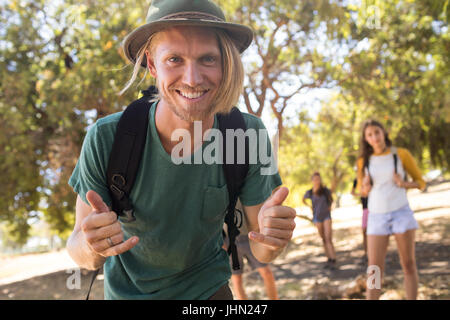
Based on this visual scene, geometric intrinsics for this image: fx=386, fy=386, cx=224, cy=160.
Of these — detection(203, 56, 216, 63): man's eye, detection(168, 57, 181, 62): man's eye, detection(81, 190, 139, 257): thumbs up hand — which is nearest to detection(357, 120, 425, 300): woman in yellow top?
detection(203, 56, 216, 63): man's eye

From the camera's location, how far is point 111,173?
1894 millimetres

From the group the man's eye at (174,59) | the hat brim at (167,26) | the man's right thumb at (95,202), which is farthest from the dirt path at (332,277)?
the man's right thumb at (95,202)

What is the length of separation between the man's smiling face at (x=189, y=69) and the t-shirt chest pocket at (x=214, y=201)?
0.40 metres

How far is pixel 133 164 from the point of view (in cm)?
191

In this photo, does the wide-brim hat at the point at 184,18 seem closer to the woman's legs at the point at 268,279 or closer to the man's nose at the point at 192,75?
the man's nose at the point at 192,75

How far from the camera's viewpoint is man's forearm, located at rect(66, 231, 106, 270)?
1820mm

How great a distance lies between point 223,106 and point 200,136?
21 centimetres

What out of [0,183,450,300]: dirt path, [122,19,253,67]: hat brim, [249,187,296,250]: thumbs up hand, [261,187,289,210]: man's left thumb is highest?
[122,19,253,67]: hat brim

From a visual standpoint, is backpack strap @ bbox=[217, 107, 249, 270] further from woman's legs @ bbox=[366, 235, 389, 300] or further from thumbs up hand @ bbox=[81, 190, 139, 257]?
woman's legs @ bbox=[366, 235, 389, 300]

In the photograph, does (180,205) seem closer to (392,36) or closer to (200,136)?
(200,136)

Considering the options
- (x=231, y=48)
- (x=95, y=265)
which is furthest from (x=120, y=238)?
(x=231, y=48)

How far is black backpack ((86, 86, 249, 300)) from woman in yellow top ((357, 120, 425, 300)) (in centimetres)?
303

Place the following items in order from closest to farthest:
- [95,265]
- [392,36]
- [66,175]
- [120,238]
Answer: [120,238] → [95,265] → [66,175] → [392,36]
